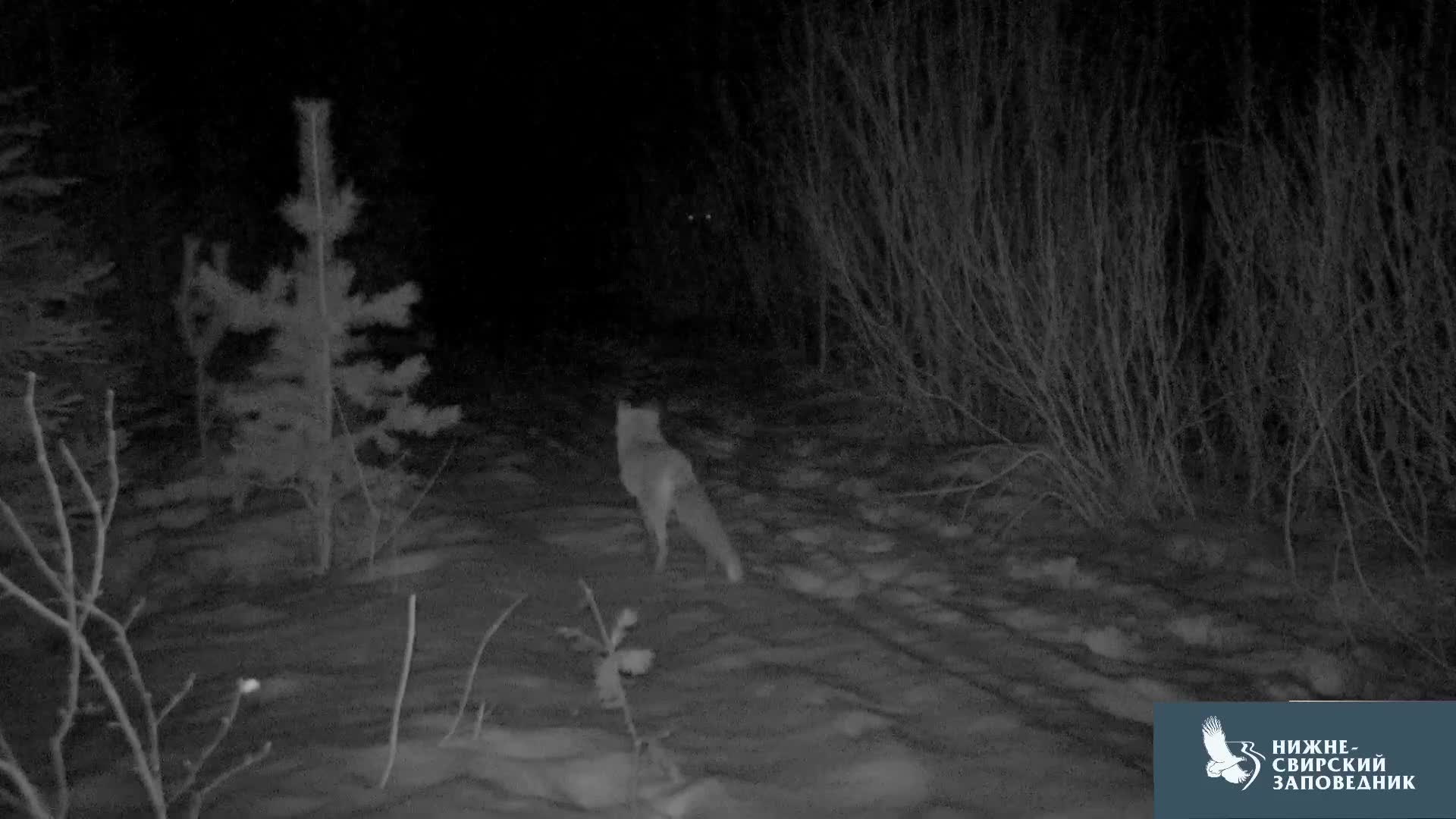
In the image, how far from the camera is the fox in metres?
5.72

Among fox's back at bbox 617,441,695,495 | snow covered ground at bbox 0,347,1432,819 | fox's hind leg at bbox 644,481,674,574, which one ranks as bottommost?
snow covered ground at bbox 0,347,1432,819

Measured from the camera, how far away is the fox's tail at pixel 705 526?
5.70 meters

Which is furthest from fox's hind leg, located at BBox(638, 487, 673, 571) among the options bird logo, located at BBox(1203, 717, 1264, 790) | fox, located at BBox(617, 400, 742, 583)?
bird logo, located at BBox(1203, 717, 1264, 790)

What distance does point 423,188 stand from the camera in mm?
29547

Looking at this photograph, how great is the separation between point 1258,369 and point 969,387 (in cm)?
355

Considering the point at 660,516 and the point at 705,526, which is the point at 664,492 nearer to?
the point at 660,516

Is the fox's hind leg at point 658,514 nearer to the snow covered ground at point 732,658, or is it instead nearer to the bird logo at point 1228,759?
→ the snow covered ground at point 732,658

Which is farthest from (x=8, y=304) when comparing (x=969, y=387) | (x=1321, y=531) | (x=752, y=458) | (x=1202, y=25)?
(x=1202, y=25)

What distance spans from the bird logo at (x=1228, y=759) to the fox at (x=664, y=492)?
2.93 metres

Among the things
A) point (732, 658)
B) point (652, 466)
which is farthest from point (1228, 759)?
point (652, 466)

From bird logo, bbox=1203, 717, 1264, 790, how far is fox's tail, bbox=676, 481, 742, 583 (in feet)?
A: 9.61

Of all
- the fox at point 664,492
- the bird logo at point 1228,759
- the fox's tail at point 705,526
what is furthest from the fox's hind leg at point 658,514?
the bird logo at point 1228,759

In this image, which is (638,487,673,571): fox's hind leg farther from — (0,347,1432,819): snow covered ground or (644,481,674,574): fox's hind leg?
(0,347,1432,819): snow covered ground

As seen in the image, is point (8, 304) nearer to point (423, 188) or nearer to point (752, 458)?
point (752, 458)
